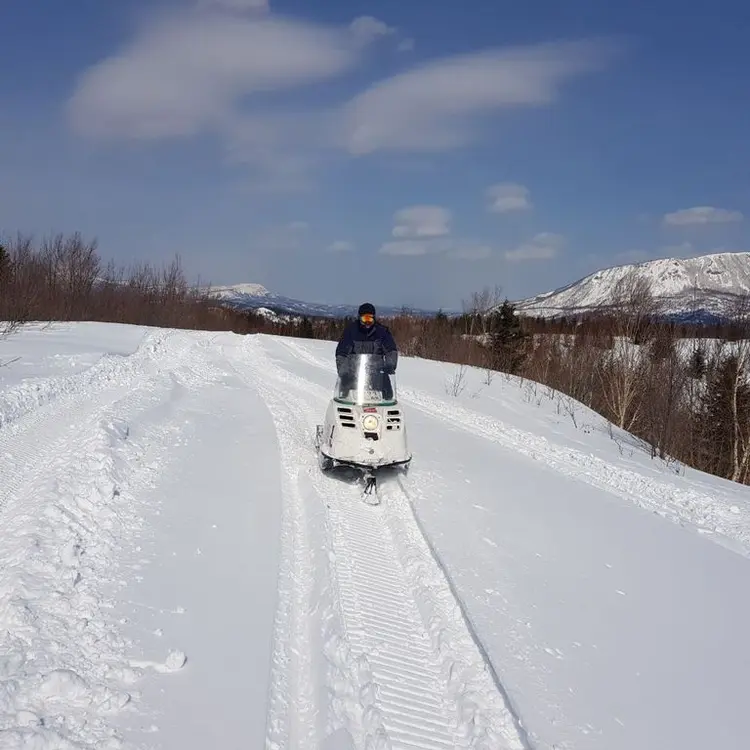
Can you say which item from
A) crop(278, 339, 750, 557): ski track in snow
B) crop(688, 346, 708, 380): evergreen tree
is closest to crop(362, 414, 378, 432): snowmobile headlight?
crop(278, 339, 750, 557): ski track in snow

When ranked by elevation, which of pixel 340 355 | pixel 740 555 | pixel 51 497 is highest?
pixel 340 355

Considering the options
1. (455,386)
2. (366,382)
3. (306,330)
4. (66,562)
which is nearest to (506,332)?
(455,386)

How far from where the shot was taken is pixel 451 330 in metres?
39.2

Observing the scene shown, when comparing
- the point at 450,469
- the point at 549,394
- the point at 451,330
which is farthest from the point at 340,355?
the point at 451,330

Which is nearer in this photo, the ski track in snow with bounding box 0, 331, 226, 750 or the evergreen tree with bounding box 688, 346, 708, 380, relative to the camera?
the ski track in snow with bounding box 0, 331, 226, 750

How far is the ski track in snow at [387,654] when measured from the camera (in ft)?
10.3

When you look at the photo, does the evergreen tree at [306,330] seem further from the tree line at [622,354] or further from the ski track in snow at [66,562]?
the ski track in snow at [66,562]

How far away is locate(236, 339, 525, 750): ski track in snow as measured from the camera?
3.15 m

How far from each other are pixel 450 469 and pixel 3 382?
28.5 ft

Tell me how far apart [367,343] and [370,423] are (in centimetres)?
119

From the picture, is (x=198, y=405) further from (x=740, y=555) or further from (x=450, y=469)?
(x=740, y=555)

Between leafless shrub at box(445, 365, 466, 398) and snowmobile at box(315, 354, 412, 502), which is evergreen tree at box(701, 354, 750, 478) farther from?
snowmobile at box(315, 354, 412, 502)

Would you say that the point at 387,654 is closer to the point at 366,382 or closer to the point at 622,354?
the point at 366,382

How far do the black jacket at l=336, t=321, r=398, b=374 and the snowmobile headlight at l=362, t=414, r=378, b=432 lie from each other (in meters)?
0.84
